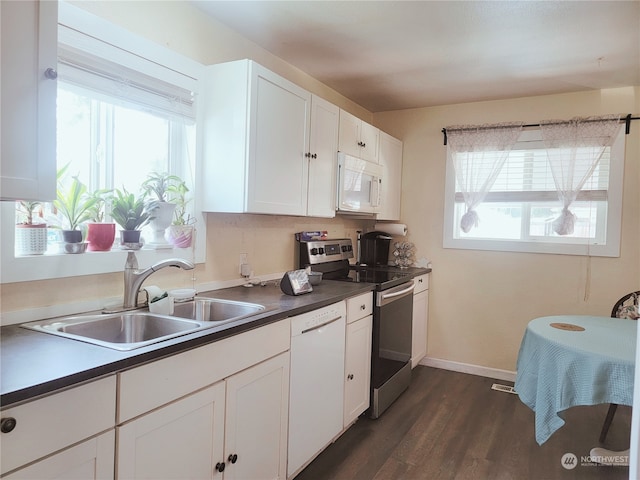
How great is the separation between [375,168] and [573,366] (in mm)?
2040

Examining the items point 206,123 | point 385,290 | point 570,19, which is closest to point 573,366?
point 385,290

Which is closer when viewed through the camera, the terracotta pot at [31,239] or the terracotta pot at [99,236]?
the terracotta pot at [31,239]

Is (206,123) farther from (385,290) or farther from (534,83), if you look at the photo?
(534,83)

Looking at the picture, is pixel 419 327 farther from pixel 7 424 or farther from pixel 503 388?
pixel 7 424

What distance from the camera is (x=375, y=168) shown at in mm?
3395

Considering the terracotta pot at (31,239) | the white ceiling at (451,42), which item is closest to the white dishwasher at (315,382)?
the terracotta pot at (31,239)

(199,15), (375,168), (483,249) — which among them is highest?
(199,15)

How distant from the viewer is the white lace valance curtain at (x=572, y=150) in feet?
10.5

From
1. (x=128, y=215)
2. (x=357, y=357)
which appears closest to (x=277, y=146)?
(x=128, y=215)

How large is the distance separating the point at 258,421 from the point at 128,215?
1034 mm

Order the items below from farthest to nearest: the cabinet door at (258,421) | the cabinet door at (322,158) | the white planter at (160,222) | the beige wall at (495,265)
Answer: the beige wall at (495,265) < the cabinet door at (322,158) < the white planter at (160,222) < the cabinet door at (258,421)

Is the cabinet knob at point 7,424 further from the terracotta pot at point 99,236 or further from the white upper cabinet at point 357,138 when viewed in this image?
the white upper cabinet at point 357,138

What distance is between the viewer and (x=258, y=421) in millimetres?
1723

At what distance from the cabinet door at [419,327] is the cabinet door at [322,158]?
125cm
